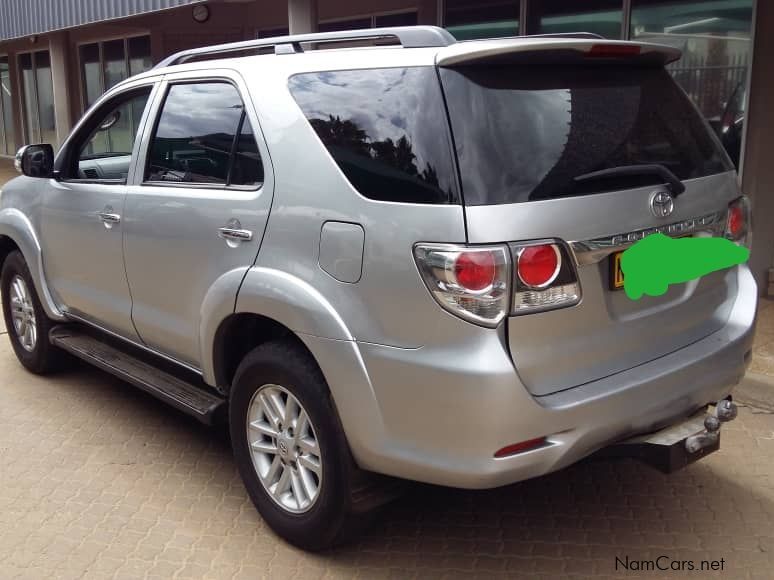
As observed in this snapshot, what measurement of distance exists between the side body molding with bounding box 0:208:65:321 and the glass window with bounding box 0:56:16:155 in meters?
19.1

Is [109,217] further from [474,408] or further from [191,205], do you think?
[474,408]

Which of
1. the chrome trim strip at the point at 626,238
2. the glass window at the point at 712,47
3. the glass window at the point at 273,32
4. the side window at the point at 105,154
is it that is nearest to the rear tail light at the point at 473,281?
the chrome trim strip at the point at 626,238

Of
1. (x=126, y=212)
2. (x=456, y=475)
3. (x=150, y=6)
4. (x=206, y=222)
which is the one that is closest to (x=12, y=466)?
(x=126, y=212)

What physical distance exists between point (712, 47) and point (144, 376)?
5515 millimetres

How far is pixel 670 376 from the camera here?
2.92 meters

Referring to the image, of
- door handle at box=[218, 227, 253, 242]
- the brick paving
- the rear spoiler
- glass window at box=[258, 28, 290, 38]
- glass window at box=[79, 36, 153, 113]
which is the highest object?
glass window at box=[258, 28, 290, 38]

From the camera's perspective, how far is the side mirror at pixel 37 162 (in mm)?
4699

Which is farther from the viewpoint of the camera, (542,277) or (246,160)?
(246,160)

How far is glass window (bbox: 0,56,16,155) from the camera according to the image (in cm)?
2239

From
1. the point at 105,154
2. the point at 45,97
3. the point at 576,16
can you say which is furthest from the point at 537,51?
the point at 45,97

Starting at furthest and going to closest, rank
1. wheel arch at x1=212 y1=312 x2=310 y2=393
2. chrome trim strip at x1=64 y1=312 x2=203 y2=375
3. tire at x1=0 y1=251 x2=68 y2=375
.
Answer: tire at x1=0 y1=251 x2=68 y2=375 → chrome trim strip at x1=64 y1=312 x2=203 y2=375 → wheel arch at x1=212 y1=312 x2=310 y2=393

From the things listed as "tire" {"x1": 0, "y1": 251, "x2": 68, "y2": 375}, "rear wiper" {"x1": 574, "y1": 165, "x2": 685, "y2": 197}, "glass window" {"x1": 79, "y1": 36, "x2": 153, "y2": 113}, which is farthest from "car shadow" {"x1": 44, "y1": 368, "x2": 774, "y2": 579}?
"glass window" {"x1": 79, "y1": 36, "x2": 153, "y2": 113}

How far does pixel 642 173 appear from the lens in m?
2.85

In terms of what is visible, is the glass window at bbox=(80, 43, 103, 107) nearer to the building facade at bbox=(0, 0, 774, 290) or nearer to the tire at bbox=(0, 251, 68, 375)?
the building facade at bbox=(0, 0, 774, 290)
